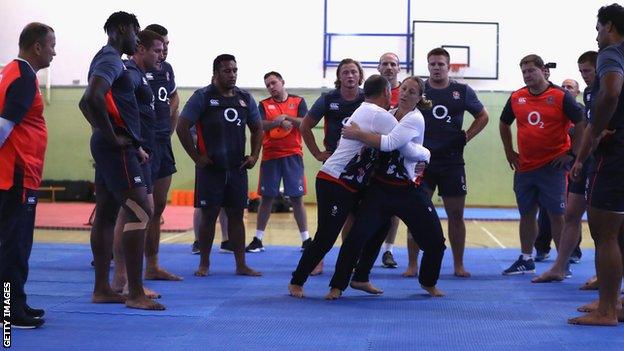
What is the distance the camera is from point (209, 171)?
6.95 m

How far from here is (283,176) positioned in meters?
8.88

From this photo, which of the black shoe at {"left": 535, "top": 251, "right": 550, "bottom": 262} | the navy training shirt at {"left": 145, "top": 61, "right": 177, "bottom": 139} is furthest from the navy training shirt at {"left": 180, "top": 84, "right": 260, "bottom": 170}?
the black shoe at {"left": 535, "top": 251, "right": 550, "bottom": 262}

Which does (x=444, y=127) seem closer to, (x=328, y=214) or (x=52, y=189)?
(x=328, y=214)

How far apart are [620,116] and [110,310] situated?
11.2ft

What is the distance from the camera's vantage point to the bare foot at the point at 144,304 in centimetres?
520

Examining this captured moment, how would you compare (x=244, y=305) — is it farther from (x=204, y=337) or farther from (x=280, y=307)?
(x=204, y=337)

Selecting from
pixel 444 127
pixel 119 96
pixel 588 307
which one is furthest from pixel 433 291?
pixel 119 96

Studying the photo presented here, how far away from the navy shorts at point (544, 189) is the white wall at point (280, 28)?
1062 cm

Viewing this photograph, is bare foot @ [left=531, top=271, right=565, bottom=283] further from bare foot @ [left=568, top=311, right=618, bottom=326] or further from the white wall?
the white wall

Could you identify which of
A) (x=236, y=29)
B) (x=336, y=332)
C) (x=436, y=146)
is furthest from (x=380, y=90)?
(x=236, y=29)

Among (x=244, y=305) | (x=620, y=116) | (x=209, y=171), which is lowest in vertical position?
(x=244, y=305)

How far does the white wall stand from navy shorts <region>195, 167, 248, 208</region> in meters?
11.2

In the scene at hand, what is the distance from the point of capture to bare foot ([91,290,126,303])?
5.43 m

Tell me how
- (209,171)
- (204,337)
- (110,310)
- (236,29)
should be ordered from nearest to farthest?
1. (204,337)
2. (110,310)
3. (209,171)
4. (236,29)
